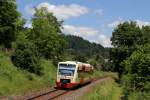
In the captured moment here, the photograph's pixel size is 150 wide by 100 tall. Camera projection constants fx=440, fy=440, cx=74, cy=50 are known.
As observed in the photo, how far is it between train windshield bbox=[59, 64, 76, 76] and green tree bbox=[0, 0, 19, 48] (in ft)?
70.5

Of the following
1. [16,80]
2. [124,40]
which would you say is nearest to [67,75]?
[16,80]

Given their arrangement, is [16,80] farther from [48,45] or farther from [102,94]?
[48,45]

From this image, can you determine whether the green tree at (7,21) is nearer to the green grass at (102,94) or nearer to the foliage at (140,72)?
the green grass at (102,94)

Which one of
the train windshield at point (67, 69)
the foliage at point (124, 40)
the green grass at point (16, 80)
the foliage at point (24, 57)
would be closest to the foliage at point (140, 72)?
the green grass at point (16, 80)

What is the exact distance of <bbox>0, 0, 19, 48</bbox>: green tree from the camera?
69.9m

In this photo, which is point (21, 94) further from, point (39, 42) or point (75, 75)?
point (39, 42)

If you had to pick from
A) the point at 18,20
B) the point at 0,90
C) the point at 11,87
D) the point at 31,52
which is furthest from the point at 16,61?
the point at 18,20

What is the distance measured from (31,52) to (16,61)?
2.14 m

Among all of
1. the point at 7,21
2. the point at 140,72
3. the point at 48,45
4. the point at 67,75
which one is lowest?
the point at 67,75

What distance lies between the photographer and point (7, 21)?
2835 inches

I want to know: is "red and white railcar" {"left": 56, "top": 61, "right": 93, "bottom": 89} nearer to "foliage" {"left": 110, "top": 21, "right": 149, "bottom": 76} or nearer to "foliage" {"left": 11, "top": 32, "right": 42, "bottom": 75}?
"foliage" {"left": 11, "top": 32, "right": 42, "bottom": 75}

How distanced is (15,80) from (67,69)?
22.8ft

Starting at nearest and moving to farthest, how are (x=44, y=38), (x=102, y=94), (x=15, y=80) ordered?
(x=102, y=94) < (x=15, y=80) < (x=44, y=38)

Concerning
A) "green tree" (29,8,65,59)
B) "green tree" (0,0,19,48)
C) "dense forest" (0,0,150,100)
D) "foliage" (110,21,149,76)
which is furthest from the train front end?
"foliage" (110,21,149,76)
